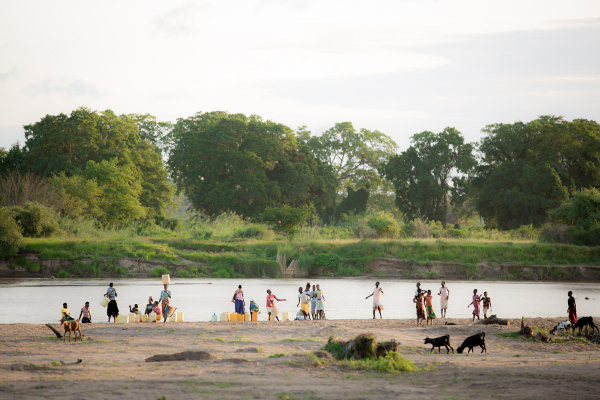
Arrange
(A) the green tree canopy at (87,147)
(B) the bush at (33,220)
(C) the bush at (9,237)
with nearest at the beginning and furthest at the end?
(C) the bush at (9,237) < (B) the bush at (33,220) < (A) the green tree canopy at (87,147)

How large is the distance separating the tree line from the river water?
16551 millimetres

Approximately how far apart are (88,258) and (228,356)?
38.2m

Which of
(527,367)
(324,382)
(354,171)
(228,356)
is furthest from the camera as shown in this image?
(354,171)

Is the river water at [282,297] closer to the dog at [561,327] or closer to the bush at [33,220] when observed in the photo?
the dog at [561,327]

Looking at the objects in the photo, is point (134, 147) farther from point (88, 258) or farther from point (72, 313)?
point (72, 313)

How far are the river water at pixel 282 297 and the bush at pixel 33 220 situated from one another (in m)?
7.78

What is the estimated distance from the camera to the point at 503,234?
210 ft

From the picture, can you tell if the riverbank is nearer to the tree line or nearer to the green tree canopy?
the tree line

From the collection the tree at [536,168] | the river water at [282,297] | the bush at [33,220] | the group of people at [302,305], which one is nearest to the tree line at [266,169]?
the tree at [536,168]

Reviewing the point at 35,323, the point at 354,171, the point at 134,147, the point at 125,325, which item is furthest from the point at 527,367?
the point at 354,171

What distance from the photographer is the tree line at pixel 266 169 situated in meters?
63.4

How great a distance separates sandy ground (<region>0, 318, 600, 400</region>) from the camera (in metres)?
11.2

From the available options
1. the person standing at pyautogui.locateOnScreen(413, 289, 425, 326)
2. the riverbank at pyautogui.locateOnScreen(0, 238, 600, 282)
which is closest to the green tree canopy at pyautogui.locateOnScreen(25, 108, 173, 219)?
the riverbank at pyautogui.locateOnScreen(0, 238, 600, 282)

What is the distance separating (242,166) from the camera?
70.9 m
